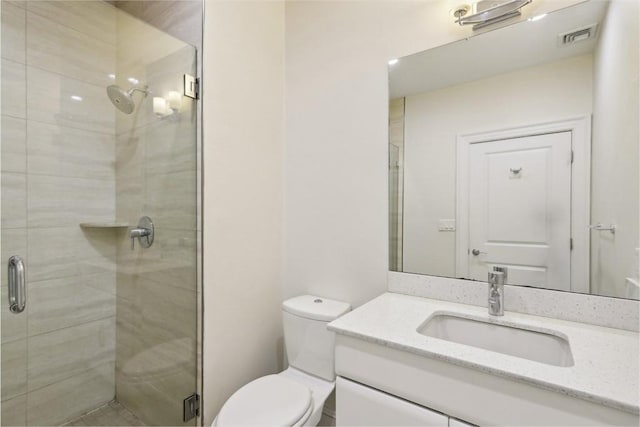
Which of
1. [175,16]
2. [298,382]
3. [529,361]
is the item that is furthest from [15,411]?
[529,361]

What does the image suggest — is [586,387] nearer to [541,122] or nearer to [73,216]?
[541,122]

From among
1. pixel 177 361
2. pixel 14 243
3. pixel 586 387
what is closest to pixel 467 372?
pixel 586 387

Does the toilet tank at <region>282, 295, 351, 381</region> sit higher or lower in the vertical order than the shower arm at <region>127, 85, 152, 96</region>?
lower

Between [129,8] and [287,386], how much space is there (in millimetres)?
2174

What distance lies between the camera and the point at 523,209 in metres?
1.18

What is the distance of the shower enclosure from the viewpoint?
1449mm

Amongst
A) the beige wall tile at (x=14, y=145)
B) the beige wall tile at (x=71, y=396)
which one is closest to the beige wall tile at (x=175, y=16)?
the beige wall tile at (x=14, y=145)

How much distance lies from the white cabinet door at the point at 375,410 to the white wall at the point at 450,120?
1.92ft

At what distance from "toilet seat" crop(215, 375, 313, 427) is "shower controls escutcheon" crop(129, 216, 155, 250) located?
882mm

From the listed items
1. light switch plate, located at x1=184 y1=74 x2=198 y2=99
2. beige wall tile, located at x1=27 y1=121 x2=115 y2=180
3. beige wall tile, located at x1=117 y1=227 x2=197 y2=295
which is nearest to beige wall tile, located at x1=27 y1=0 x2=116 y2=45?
beige wall tile, located at x1=27 y1=121 x2=115 y2=180

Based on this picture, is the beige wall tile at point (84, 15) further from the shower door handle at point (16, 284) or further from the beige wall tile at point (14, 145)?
the shower door handle at point (16, 284)

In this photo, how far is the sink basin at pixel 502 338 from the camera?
1.01 metres

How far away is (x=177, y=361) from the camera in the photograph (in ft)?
4.86

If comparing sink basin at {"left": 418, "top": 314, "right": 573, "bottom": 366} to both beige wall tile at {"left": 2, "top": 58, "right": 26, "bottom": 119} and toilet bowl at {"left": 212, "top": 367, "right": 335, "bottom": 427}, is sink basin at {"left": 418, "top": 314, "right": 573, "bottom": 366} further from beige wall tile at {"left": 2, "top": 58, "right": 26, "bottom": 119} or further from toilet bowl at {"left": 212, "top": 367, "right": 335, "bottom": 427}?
beige wall tile at {"left": 2, "top": 58, "right": 26, "bottom": 119}
